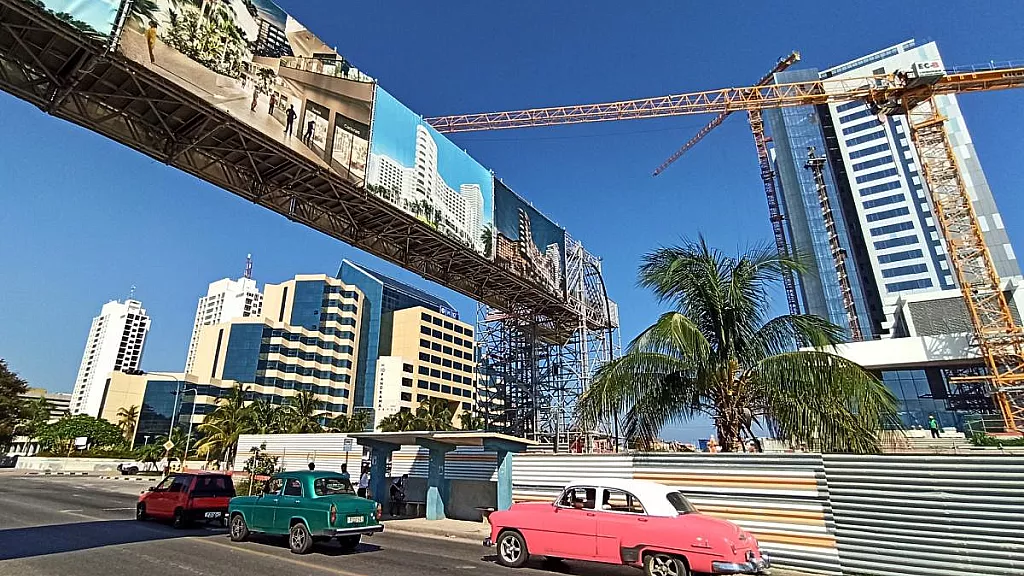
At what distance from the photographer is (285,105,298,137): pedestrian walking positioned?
592 inches

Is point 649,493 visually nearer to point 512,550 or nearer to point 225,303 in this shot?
point 512,550

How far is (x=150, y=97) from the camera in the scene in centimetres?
1284

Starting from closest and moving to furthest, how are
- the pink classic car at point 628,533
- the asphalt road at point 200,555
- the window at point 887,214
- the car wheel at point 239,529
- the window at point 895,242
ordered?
the pink classic car at point 628,533 < the asphalt road at point 200,555 < the car wheel at point 239,529 < the window at point 895,242 < the window at point 887,214

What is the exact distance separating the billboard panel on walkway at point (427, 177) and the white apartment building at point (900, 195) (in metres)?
82.3

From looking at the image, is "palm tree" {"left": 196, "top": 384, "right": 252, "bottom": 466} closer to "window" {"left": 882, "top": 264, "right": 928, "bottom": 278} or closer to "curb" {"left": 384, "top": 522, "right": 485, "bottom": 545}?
"curb" {"left": 384, "top": 522, "right": 485, "bottom": 545}

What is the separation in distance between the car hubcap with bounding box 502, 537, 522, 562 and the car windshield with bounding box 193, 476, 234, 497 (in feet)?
30.3

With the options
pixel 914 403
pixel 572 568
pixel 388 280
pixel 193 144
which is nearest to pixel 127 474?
pixel 193 144

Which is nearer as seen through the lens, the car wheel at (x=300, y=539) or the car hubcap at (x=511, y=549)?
the car hubcap at (x=511, y=549)

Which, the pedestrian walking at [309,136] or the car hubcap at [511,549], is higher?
the pedestrian walking at [309,136]

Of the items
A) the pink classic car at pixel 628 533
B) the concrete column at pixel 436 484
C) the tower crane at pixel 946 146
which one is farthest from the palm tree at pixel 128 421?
the pink classic car at pixel 628 533

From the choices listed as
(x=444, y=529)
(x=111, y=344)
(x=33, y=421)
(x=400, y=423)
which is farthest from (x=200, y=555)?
(x=111, y=344)

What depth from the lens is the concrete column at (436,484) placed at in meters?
17.4

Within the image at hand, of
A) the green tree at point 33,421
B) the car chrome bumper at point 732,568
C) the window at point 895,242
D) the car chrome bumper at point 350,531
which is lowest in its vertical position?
the car chrome bumper at point 732,568

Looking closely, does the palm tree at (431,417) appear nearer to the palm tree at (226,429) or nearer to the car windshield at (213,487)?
the palm tree at (226,429)
